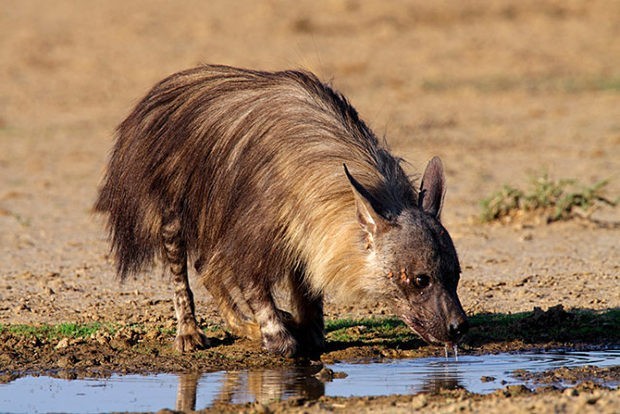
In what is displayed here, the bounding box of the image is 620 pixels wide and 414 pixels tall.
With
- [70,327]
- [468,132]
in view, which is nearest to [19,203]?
[70,327]

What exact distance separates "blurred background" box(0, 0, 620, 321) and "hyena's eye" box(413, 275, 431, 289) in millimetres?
1883

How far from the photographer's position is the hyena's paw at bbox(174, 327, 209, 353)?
718 centimetres

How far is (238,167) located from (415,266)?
1.20 meters

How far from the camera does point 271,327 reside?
6883 mm

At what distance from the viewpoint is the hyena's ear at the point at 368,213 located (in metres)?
6.18

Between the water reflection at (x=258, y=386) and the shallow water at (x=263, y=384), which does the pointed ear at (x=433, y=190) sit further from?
the water reflection at (x=258, y=386)

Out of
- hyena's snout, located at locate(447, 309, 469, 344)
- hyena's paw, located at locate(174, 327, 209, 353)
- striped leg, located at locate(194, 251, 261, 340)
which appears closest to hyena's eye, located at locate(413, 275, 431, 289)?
hyena's snout, located at locate(447, 309, 469, 344)

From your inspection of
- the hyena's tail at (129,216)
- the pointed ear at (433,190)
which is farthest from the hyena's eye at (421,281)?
the hyena's tail at (129,216)

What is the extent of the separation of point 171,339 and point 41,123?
1028 cm

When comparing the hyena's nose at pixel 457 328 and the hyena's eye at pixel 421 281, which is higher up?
the hyena's eye at pixel 421 281

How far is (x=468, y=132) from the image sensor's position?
1627 centimetres

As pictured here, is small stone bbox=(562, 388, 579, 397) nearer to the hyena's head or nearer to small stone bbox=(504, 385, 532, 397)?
small stone bbox=(504, 385, 532, 397)

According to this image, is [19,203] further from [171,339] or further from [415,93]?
[415,93]

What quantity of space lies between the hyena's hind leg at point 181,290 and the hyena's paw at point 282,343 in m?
0.53
